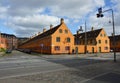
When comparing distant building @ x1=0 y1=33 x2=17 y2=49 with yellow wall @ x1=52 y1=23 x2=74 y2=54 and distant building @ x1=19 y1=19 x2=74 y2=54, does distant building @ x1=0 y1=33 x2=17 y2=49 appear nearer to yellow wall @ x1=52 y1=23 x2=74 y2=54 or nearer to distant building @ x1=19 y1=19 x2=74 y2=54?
distant building @ x1=19 y1=19 x2=74 y2=54

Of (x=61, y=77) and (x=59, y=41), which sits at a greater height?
(x=59, y=41)

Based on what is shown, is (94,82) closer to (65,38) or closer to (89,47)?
(65,38)

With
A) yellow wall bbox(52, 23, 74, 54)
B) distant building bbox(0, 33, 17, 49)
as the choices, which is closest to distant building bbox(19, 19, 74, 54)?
yellow wall bbox(52, 23, 74, 54)

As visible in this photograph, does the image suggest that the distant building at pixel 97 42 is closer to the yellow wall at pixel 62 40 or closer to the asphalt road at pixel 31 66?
the yellow wall at pixel 62 40

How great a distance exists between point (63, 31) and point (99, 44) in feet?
68.7

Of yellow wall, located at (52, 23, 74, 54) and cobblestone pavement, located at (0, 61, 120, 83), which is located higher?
yellow wall, located at (52, 23, 74, 54)

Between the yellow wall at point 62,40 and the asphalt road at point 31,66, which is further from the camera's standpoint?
the yellow wall at point 62,40

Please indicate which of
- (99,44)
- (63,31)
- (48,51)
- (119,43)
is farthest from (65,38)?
(119,43)

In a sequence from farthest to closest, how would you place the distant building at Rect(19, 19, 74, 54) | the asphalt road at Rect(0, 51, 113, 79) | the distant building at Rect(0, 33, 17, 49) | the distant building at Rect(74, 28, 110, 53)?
the distant building at Rect(0, 33, 17, 49) → the distant building at Rect(74, 28, 110, 53) → the distant building at Rect(19, 19, 74, 54) → the asphalt road at Rect(0, 51, 113, 79)

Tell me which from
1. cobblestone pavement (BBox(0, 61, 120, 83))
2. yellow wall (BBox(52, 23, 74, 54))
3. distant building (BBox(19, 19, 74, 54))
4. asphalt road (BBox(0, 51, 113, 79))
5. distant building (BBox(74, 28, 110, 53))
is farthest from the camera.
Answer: distant building (BBox(74, 28, 110, 53))

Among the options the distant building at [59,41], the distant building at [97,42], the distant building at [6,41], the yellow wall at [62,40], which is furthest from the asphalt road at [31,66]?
the distant building at [6,41]

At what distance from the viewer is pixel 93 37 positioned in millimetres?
73312

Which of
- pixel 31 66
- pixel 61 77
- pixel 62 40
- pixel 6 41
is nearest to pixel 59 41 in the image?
pixel 62 40

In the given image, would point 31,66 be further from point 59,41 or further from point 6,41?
point 6,41
